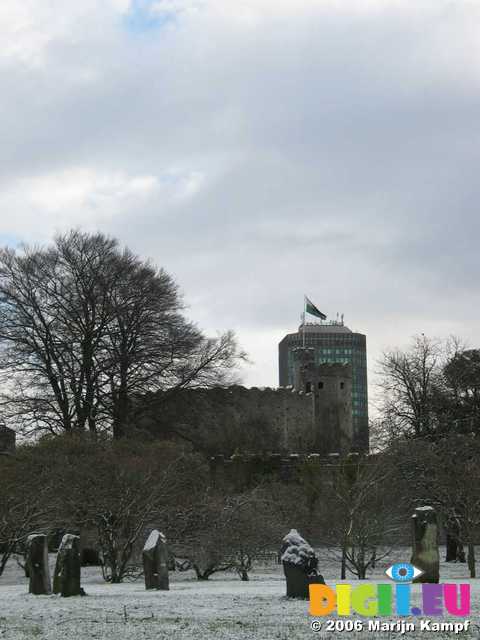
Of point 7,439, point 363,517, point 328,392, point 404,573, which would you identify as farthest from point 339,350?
point 404,573

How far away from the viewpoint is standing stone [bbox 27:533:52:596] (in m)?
17.1

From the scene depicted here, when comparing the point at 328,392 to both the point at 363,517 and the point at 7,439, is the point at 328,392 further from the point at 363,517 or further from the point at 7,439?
the point at 363,517

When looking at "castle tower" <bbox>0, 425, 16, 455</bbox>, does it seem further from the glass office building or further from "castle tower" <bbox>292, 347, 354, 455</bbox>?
the glass office building

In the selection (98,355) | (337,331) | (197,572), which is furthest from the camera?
(337,331)

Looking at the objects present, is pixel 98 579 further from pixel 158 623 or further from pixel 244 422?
pixel 244 422

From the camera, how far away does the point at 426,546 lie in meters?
17.8

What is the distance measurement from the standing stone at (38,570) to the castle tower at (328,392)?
44.0 m

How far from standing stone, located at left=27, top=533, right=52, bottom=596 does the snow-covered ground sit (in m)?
0.26

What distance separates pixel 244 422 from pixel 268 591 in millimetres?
38471

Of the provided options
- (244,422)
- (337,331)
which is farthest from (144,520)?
(337,331)

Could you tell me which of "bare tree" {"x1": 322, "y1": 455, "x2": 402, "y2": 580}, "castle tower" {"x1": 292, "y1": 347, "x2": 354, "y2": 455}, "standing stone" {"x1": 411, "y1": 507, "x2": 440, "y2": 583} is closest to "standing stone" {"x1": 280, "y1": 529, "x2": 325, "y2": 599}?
"standing stone" {"x1": 411, "y1": 507, "x2": 440, "y2": 583}

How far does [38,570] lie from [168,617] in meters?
5.52

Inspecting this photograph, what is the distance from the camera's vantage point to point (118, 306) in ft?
124

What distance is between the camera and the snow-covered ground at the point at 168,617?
36.3 ft
